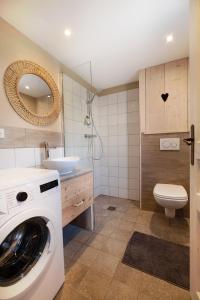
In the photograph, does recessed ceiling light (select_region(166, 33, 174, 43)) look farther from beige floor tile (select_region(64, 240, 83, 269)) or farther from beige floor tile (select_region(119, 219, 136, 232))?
beige floor tile (select_region(64, 240, 83, 269))

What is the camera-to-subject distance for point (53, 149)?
1791mm

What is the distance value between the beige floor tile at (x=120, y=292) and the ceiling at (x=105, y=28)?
2289 mm

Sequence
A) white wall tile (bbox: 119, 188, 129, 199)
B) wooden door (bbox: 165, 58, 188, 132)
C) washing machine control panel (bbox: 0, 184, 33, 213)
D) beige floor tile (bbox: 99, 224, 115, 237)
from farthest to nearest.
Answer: white wall tile (bbox: 119, 188, 129, 199) → wooden door (bbox: 165, 58, 188, 132) → beige floor tile (bbox: 99, 224, 115, 237) → washing machine control panel (bbox: 0, 184, 33, 213)

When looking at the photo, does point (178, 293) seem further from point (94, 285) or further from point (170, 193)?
point (170, 193)

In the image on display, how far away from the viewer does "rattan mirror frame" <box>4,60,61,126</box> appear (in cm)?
133

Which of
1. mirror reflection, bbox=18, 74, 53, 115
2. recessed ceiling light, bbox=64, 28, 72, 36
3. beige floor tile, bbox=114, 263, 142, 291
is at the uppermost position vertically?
recessed ceiling light, bbox=64, 28, 72, 36

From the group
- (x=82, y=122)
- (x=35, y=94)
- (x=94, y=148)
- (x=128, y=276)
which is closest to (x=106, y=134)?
(x=94, y=148)

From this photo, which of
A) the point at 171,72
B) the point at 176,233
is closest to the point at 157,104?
the point at 171,72

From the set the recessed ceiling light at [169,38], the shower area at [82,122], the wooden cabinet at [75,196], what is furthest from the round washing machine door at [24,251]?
the recessed ceiling light at [169,38]

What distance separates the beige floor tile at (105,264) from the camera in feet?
3.92

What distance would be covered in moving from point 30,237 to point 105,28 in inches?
77.3

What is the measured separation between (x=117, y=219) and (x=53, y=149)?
1.34m

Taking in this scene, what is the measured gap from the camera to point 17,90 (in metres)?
1.38

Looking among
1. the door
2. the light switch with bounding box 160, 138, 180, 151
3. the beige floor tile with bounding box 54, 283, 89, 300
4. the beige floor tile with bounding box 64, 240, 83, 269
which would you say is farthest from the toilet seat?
the beige floor tile with bounding box 54, 283, 89, 300
